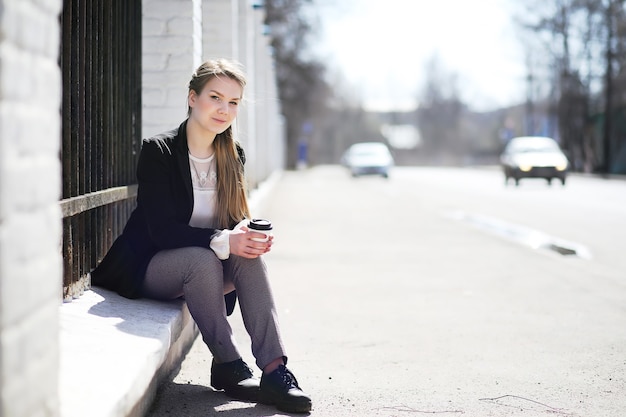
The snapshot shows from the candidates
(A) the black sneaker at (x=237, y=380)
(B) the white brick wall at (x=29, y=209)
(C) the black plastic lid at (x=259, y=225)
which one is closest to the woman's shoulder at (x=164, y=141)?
(C) the black plastic lid at (x=259, y=225)

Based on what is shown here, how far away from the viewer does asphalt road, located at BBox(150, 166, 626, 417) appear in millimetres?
3895

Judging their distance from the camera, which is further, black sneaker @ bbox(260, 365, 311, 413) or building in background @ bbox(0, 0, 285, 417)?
black sneaker @ bbox(260, 365, 311, 413)

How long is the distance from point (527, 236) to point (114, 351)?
29.3 feet

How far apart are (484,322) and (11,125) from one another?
423 cm

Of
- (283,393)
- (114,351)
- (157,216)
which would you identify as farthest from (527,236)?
(114,351)

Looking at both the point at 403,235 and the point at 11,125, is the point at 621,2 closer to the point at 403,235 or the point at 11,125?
the point at 403,235

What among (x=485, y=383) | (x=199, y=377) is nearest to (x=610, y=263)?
(x=485, y=383)

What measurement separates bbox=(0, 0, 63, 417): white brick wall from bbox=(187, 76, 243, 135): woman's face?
1.91 m

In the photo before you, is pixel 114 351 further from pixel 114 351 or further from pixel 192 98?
pixel 192 98

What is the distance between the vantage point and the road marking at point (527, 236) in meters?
9.87

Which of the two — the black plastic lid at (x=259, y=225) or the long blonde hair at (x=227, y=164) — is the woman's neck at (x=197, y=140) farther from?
the black plastic lid at (x=259, y=225)

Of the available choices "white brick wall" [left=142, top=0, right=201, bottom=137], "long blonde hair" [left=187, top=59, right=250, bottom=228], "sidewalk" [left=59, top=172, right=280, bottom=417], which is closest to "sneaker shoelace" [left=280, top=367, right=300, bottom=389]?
"sidewalk" [left=59, top=172, right=280, bottom=417]

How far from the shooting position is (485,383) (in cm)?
416

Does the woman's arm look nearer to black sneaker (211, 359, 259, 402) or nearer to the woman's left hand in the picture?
the woman's left hand
